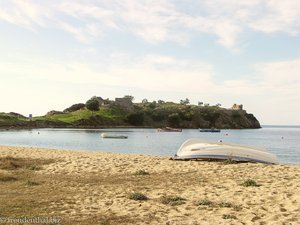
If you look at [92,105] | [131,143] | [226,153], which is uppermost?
[92,105]

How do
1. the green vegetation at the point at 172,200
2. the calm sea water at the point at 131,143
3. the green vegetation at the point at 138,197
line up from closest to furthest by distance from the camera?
the green vegetation at the point at 172,200 → the green vegetation at the point at 138,197 → the calm sea water at the point at 131,143

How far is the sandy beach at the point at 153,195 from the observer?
10.6m

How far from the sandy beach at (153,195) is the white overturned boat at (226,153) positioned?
4.65m

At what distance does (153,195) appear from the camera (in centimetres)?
1384

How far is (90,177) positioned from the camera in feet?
61.0

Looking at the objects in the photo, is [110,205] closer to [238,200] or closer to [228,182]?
[238,200]

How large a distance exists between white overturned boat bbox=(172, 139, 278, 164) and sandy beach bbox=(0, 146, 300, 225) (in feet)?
15.3

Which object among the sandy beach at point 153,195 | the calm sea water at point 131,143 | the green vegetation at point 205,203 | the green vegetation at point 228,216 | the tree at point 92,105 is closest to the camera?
the green vegetation at point 228,216

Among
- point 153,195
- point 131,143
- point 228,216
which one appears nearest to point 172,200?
point 153,195

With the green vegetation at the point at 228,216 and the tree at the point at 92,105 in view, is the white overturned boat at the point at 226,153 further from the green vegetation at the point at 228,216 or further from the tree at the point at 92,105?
the tree at the point at 92,105

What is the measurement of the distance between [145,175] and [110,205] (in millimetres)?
7353

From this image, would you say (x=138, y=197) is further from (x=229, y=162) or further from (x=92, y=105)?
(x=92, y=105)

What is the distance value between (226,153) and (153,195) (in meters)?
14.0

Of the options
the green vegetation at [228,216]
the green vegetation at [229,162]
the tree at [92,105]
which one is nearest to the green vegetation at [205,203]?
the green vegetation at [228,216]
